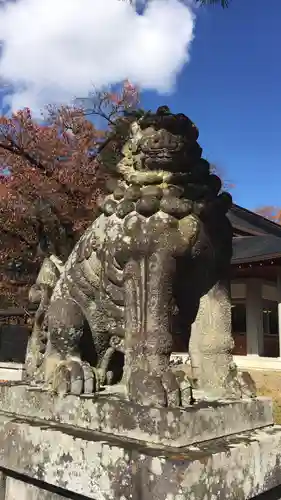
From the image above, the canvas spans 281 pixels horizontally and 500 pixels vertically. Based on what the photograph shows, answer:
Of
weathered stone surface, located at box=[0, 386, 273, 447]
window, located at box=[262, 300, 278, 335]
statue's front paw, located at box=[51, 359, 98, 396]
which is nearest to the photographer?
weathered stone surface, located at box=[0, 386, 273, 447]

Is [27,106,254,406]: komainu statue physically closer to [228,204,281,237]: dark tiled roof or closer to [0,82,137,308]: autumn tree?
[0,82,137,308]: autumn tree

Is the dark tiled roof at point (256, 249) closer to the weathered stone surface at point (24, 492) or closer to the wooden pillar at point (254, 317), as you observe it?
the wooden pillar at point (254, 317)

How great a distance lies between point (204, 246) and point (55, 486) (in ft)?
3.64

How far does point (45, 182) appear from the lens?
7.76m

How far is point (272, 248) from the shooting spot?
36.8ft

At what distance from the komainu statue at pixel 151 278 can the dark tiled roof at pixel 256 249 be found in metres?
8.47

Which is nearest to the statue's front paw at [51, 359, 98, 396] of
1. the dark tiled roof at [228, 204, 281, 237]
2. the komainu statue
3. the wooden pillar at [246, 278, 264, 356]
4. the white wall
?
the komainu statue

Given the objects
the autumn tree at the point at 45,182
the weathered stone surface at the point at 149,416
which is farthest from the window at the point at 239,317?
the weathered stone surface at the point at 149,416

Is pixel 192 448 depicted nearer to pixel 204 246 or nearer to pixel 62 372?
pixel 62 372

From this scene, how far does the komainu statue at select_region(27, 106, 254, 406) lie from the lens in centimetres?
192

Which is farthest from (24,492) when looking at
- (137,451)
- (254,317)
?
(254,317)

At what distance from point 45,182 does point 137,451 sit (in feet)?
22.0

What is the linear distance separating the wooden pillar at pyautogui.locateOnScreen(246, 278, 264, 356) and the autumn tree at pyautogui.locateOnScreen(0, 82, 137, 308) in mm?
6882

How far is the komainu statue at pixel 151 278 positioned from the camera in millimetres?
1918
